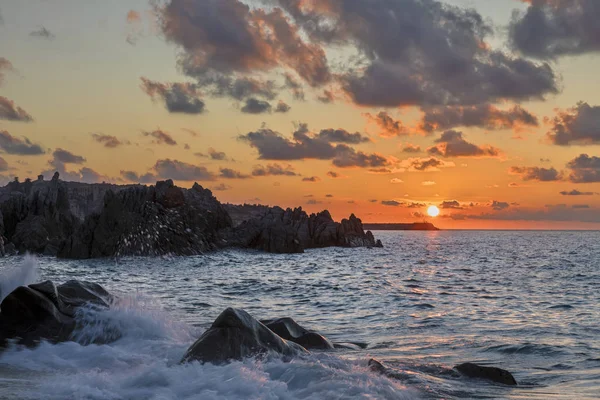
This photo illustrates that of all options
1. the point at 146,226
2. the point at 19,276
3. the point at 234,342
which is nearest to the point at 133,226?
the point at 146,226

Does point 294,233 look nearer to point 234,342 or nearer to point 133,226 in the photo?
point 133,226

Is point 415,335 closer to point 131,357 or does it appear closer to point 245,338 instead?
point 245,338

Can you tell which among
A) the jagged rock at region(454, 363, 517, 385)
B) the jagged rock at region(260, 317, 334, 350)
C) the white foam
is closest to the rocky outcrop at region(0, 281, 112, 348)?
the white foam

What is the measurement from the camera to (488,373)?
10312 mm

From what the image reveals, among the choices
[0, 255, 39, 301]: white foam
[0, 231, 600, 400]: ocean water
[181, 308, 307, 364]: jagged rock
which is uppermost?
[0, 255, 39, 301]: white foam

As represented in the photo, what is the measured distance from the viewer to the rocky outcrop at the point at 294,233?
70500mm

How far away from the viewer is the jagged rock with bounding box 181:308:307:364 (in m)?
9.30

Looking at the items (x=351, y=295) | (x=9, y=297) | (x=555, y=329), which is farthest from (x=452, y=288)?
(x=9, y=297)

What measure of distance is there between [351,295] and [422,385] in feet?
49.8

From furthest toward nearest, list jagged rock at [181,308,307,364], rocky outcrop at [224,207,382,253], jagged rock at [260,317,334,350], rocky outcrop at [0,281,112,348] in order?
rocky outcrop at [224,207,382,253]
jagged rock at [260,317,334,350]
rocky outcrop at [0,281,112,348]
jagged rock at [181,308,307,364]

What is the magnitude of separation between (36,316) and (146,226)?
1812 inches

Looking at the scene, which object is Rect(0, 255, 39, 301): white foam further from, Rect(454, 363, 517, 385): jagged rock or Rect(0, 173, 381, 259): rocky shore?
Rect(0, 173, 381, 259): rocky shore

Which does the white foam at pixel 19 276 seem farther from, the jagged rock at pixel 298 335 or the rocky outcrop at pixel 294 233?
the rocky outcrop at pixel 294 233

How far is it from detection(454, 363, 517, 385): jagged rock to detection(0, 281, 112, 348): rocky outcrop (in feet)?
25.3
